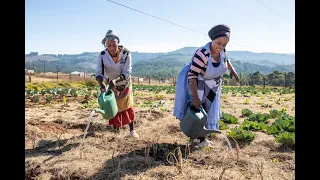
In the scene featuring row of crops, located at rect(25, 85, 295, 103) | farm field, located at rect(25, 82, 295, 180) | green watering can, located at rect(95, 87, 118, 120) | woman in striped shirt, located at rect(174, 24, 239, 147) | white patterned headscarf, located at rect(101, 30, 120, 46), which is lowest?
farm field, located at rect(25, 82, 295, 180)


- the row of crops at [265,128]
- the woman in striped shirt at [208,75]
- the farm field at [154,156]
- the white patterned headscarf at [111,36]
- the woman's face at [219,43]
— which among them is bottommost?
the farm field at [154,156]

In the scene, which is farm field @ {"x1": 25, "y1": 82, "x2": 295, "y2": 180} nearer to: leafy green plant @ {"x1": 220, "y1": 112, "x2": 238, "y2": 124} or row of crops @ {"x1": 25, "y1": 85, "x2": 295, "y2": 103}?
leafy green plant @ {"x1": 220, "y1": 112, "x2": 238, "y2": 124}

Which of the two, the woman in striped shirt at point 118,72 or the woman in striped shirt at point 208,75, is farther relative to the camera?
the woman in striped shirt at point 118,72

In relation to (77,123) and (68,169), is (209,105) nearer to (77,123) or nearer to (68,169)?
(68,169)

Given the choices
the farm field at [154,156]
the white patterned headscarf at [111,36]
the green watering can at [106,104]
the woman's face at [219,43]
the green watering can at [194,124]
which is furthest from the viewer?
the white patterned headscarf at [111,36]

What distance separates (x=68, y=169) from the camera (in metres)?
2.89

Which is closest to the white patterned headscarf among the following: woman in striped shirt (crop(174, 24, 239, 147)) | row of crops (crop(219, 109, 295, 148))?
woman in striped shirt (crop(174, 24, 239, 147))

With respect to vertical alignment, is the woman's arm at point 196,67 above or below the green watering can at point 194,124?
above

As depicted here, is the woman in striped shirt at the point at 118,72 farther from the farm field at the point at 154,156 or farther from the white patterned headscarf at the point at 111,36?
the farm field at the point at 154,156

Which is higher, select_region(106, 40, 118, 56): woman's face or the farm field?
select_region(106, 40, 118, 56): woman's face

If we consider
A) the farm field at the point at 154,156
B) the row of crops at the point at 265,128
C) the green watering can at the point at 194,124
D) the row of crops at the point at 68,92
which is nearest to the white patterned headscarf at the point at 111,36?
the farm field at the point at 154,156

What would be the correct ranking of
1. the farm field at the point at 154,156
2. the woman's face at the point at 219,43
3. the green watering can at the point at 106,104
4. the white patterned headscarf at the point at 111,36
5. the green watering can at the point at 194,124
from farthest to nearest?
the white patterned headscarf at the point at 111,36
the green watering can at the point at 106,104
the woman's face at the point at 219,43
the green watering can at the point at 194,124
the farm field at the point at 154,156

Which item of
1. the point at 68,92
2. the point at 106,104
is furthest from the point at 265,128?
the point at 68,92

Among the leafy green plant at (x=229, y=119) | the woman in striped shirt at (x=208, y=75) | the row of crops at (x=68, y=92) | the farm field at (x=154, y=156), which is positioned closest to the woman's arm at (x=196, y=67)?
the woman in striped shirt at (x=208, y=75)
